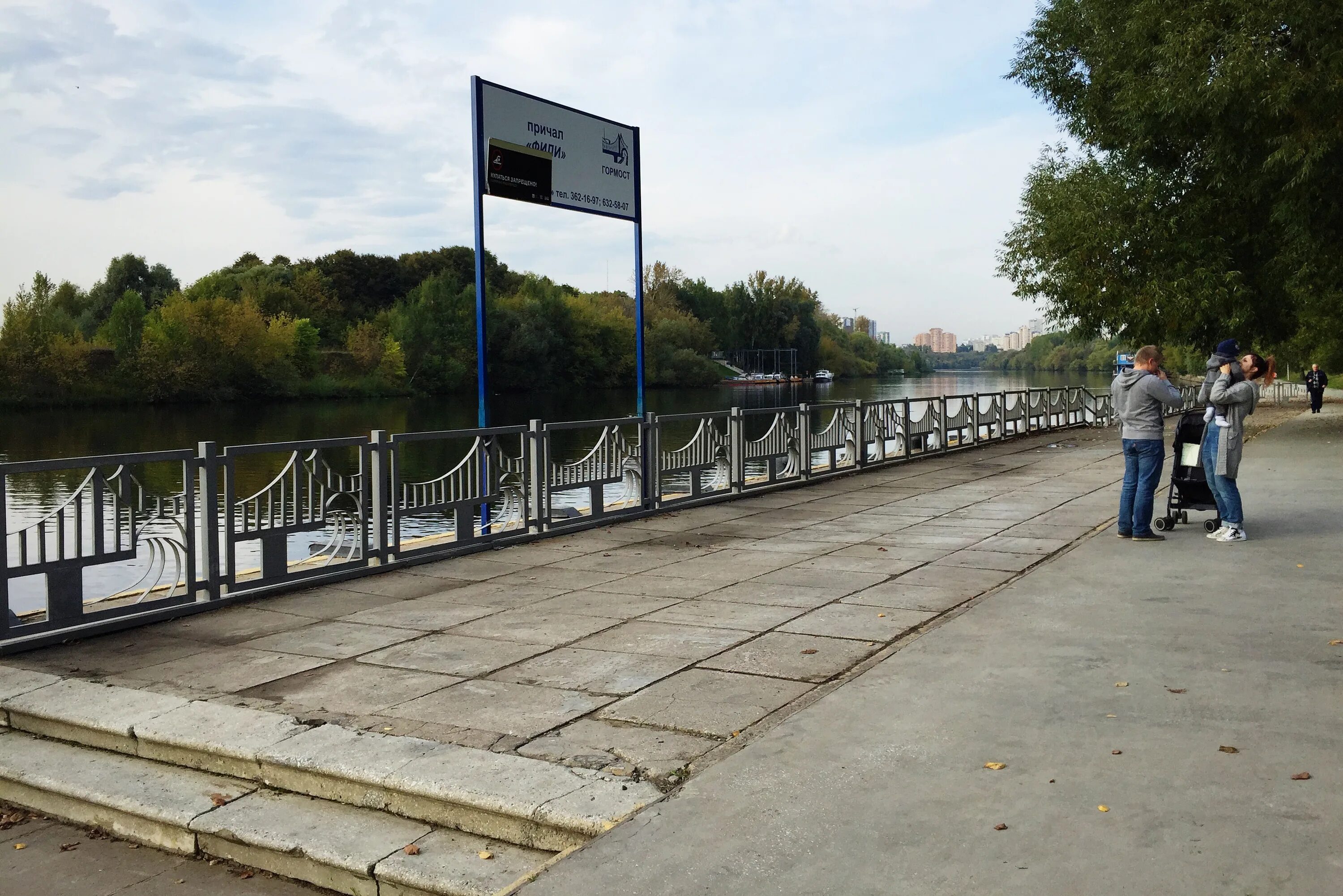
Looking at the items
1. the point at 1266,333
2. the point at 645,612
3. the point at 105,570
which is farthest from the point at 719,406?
the point at 645,612

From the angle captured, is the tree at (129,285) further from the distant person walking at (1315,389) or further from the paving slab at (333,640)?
the paving slab at (333,640)

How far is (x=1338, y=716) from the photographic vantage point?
4.72 metres

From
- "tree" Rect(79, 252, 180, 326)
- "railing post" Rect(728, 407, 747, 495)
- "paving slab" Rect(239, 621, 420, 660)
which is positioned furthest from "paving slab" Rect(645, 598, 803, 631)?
"tree" Rect(79, 252, 180, 326)

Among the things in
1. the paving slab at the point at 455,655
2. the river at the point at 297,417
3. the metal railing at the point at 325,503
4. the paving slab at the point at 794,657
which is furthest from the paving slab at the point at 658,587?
the river at the point at 297,417

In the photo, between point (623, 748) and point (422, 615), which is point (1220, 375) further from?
point (623, 748)

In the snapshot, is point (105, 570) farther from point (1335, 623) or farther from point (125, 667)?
point (1335, 623)

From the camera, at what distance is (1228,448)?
31.5ft

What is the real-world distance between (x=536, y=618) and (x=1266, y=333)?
26.3 metres

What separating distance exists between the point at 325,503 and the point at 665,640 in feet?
11.2

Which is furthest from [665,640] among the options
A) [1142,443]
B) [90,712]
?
[1142,443]

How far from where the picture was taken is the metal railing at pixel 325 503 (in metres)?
6.91

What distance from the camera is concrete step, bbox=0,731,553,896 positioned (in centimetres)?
376

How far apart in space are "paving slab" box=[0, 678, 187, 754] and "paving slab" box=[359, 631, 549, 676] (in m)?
1.16

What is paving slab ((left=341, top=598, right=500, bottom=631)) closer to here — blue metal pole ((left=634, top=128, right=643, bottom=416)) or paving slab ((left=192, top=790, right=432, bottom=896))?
paving slab ((left=192, top=790, right=432, bottom=896))
